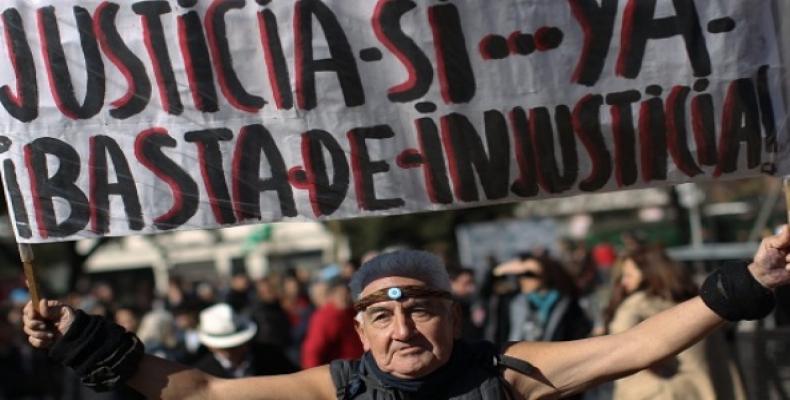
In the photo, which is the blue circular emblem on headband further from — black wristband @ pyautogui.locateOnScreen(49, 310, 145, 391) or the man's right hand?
the man's right hand

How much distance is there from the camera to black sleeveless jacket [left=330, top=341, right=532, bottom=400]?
3.84m

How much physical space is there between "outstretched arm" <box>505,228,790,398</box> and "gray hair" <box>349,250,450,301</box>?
31 cm

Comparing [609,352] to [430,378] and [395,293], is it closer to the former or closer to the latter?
[430,378]

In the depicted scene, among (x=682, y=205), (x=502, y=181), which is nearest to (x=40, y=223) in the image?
(x=502, y=181)

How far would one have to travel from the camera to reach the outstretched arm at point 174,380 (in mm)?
3994

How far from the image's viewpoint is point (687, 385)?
686 cm

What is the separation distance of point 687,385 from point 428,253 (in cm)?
327

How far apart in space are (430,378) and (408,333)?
0.15 metres

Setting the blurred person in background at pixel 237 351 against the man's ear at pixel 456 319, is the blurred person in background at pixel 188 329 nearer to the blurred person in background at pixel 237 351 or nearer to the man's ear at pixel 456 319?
the blurred person in background at pixel 237 351

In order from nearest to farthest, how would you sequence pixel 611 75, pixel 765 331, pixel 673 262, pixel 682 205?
pixel 611 75
pixel 765 331
pixel 673 262
pixel 682 205

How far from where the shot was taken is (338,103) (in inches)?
168

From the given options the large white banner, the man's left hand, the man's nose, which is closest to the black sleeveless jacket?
the man's nose

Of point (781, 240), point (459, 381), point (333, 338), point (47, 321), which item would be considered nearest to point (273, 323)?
point (333, 338)

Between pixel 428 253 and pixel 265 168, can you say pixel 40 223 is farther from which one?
pixel 428 253
